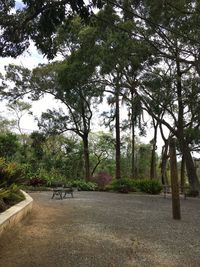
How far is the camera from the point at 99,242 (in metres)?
6.84

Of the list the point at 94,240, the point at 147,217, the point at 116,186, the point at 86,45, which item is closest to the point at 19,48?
the point at 94,240

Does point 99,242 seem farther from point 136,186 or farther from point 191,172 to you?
point 191,172

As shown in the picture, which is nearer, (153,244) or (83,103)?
(153,244)

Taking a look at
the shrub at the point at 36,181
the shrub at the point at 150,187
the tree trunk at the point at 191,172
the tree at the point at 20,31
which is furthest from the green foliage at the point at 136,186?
the tree at the point at 20,31

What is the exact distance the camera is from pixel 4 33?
5.79m

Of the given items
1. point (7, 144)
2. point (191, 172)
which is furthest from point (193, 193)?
point (7, 144)

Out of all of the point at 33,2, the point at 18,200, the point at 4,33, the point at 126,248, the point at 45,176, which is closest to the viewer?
the point at 33,2

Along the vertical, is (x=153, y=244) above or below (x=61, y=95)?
below

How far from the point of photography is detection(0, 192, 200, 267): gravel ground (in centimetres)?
566

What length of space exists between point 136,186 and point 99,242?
1621 cm

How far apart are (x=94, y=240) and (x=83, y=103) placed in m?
23.8

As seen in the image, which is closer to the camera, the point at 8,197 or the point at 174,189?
the point at 8,197

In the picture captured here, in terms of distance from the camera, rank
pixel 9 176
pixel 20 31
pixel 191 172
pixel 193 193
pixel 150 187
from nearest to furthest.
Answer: pixel 20 31
pixel 9 176
pixel 193 193
pixel 150 187
pixel 191 172

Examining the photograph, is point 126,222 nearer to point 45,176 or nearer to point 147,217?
point 147,217
